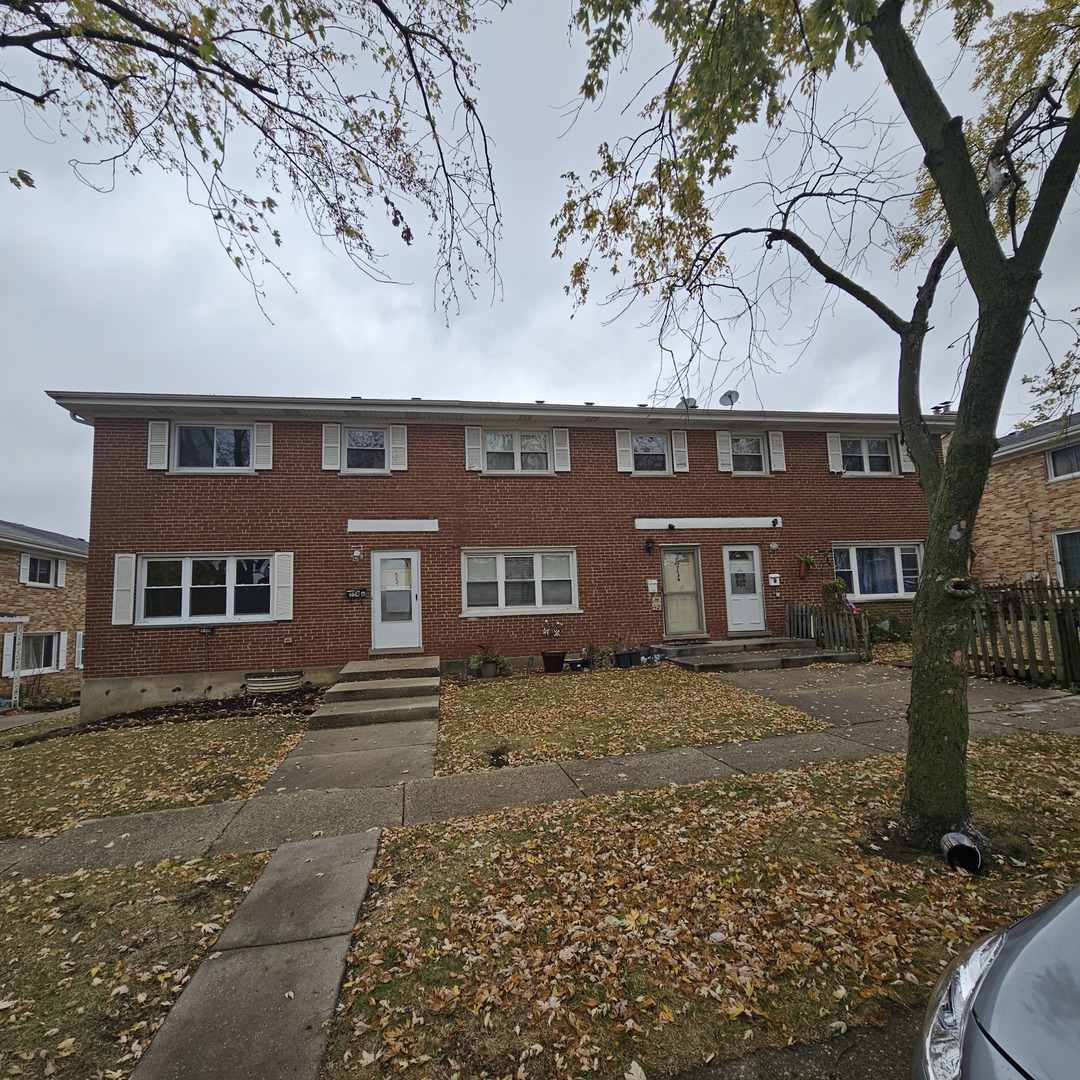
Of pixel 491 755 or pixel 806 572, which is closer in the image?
pixel 491 755

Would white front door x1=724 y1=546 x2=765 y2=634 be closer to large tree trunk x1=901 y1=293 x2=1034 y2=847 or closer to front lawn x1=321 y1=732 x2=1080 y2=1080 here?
front lawn x1=321 y1=732 x2=1080 y2=1080

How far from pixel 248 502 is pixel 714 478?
409 inches

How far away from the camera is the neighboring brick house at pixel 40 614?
16.8m

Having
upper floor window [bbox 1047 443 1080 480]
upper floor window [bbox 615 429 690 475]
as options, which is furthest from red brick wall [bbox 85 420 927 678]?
upper floor window [bbox 1047 443 1080 480]

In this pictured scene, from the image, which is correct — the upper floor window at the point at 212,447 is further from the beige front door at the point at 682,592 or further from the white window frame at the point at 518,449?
the beige front door at the point at 682,592

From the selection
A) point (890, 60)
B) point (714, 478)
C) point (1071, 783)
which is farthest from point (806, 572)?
point (890, 60)

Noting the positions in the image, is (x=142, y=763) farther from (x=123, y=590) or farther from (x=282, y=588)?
(x=123, y=590)

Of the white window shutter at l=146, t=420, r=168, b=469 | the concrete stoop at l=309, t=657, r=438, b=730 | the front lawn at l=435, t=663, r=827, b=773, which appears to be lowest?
the front lawn at l=435, t=663, r=827, b=773

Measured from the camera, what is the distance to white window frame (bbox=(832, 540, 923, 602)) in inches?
530

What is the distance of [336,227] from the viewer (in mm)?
5016

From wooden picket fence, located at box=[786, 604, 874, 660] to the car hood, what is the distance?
10.2 meters

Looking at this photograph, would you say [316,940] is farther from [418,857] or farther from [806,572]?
[806,572]

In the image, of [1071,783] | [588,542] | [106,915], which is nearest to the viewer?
[106,915]

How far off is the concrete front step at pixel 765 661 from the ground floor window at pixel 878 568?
3408 millimetres
